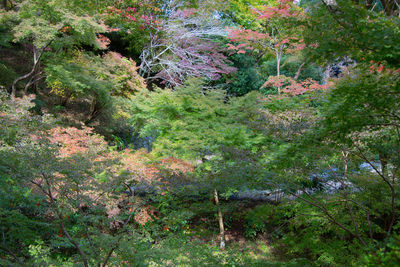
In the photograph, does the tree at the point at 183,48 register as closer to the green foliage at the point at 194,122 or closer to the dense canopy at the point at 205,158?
the dense canopy at the point at 205,158

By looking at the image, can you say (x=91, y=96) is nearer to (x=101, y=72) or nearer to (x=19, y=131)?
(x=101, y=72)

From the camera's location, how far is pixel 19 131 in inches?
139

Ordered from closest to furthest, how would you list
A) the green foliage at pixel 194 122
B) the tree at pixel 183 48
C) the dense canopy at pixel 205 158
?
the dense canopy at pixel 205 158
the green foliage at pixel 194 122
the tree at pixel 183 48

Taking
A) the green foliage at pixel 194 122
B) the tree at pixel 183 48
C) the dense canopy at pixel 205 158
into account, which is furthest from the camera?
the tree at pixel 183 48

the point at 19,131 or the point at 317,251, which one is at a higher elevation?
the point at 19,131

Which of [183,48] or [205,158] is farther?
[183,48]

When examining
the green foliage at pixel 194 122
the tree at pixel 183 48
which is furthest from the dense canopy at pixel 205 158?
the tree at pixel 183 48

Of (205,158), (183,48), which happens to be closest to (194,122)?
(205,158)

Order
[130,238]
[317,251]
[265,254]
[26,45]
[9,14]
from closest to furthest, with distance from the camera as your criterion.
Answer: [130,238]
[317,251]
[265,254]
[9,14]
[26,45]

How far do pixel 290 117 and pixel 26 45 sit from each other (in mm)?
9407

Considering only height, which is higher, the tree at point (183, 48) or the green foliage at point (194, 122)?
the tree at point (183, 48)

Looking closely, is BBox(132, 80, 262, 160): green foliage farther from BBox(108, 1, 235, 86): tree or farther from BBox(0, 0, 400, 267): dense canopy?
BBox(108, 1, 235, 86): tree

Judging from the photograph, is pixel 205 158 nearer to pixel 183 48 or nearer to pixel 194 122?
pixel 194 122

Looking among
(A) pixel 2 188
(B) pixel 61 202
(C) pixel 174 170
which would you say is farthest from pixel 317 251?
(A) pixel 2 188
